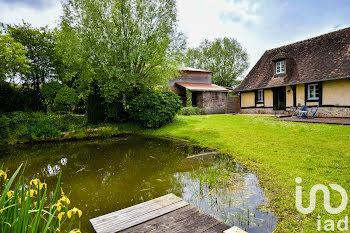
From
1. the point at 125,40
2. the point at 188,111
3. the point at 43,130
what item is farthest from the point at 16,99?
the point at 188,111

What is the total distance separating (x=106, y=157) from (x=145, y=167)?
6.39 ft

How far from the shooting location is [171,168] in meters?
5.67

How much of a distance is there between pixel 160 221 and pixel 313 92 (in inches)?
665

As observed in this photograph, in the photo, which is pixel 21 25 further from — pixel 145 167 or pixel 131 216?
pixel 131 216

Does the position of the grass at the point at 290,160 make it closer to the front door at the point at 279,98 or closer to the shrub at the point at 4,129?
the shrub at the point at 4,129

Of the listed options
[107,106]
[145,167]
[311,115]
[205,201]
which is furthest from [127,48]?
[311,115]

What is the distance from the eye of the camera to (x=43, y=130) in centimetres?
1038

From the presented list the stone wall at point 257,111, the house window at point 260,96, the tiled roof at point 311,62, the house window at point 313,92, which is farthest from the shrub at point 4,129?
the house window at point 313,92

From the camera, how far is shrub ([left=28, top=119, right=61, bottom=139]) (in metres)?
10.2

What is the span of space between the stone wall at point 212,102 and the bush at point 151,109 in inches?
382

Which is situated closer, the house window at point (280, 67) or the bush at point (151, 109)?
the bush at point (151, 109)

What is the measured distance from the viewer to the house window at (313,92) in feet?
49.5

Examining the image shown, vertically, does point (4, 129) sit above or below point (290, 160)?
above

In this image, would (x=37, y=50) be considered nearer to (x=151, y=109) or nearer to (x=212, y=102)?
(x=151, y=109)
